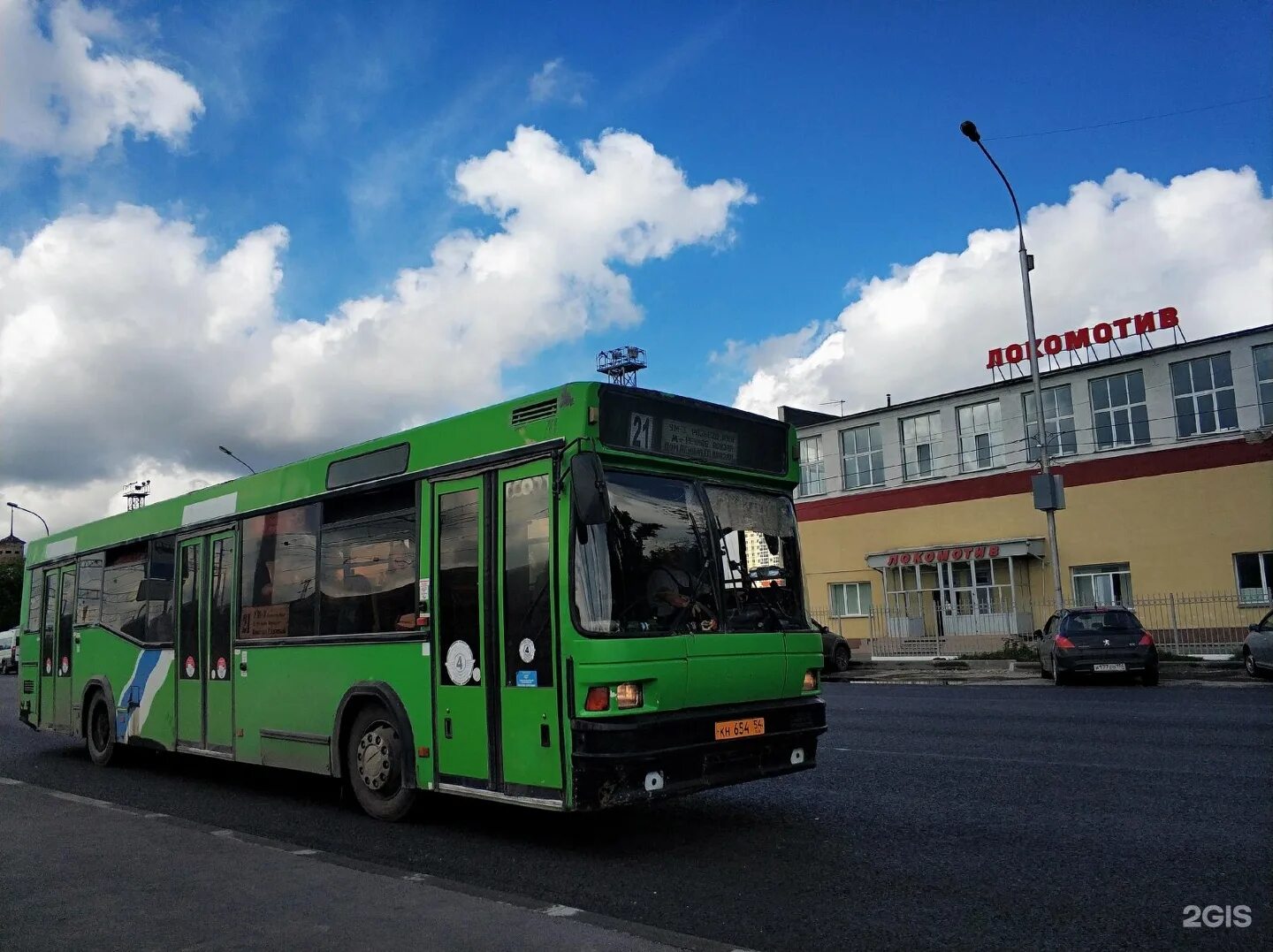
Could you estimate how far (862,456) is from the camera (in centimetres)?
4366

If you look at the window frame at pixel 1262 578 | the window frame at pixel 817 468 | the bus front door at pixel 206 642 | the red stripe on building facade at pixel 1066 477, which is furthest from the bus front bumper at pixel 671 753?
the window frame at pixel 817 468

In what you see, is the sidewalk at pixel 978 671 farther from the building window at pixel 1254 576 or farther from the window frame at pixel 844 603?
the building window at pixel 1254 576

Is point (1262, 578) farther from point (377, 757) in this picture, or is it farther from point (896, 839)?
point (377, 757)

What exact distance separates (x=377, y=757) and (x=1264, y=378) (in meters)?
33.0

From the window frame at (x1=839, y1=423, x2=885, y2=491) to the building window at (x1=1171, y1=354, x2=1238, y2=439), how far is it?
37.9 feet

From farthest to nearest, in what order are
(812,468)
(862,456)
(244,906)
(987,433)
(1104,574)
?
(812,468) < (862,456) < (987,433) < (1104,574) < (244,906)

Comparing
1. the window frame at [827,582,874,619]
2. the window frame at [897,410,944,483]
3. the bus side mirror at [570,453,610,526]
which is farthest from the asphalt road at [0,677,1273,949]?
the window frame at [827,582,874,619]

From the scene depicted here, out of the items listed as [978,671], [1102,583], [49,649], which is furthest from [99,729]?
[1102,583]

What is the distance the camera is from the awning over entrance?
36625mm

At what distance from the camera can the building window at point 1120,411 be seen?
35.2 metres

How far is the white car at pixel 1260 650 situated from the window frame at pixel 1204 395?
46.3 ft

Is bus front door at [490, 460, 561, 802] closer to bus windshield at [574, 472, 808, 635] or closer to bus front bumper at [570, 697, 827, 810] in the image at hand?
bus front bumper at [570, 697, 827, 810]

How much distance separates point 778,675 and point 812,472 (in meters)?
38.8

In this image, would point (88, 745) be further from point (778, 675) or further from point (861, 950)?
point (861, 950)
